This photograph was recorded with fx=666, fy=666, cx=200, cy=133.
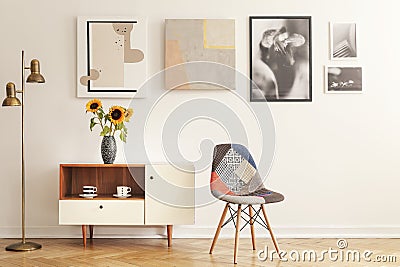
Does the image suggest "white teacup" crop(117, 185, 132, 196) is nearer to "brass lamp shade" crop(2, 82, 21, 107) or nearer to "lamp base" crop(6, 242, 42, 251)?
"lamp base" crop(6, 242, 42, 251)

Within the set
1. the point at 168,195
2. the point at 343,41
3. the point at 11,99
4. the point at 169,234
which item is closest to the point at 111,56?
the point at 11,99

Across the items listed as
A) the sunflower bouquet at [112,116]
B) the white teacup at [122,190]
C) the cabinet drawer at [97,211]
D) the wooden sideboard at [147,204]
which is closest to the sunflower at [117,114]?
the sunflower bouquet at [112,116]

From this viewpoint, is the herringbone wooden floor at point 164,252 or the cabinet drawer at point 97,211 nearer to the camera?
the herringbone wooden floor at point 164,252

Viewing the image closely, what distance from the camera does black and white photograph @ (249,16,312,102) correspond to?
529cm

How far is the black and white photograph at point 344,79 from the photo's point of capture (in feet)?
17.4

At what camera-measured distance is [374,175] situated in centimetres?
535

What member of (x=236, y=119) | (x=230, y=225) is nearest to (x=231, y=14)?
(x=236, y=119)

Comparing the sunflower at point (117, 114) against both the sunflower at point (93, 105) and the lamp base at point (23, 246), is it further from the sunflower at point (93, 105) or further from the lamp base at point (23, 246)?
the lamp base at point (23, 246)

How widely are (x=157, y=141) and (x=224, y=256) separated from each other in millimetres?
1196

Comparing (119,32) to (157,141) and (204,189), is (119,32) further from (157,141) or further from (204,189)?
(204,189)

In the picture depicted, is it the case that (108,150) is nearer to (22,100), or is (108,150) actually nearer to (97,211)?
(97,211)

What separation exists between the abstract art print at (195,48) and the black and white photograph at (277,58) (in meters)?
0.19

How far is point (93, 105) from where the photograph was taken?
4965 mm

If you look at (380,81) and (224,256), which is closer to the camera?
(224,256)
